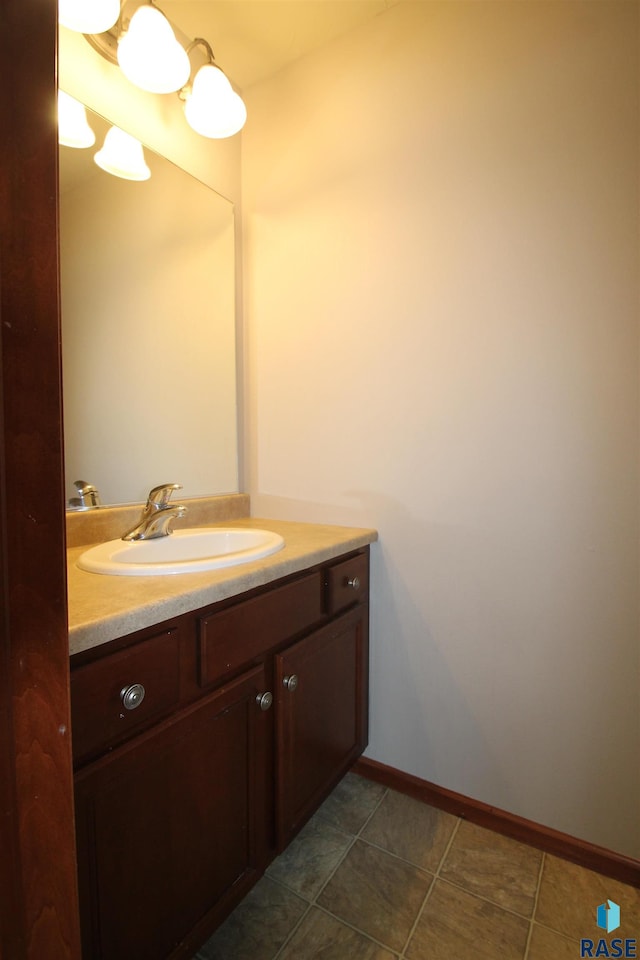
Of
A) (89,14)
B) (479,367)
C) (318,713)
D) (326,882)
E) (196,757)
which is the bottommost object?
(326,882)

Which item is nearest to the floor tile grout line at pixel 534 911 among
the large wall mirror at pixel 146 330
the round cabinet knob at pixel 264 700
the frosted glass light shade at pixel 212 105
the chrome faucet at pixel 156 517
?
the round cabinet knob at pixel 264 700

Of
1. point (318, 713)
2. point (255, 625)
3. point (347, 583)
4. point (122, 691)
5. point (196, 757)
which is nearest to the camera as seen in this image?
point (122, 691)

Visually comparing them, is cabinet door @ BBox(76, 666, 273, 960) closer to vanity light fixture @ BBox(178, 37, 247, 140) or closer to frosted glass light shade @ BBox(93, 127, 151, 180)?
frosted glass light shade @ BBox(93, 127, 151, 180)

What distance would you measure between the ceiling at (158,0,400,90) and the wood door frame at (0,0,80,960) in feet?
4.23

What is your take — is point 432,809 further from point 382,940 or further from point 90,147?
point 90,147

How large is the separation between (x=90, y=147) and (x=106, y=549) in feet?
3.49

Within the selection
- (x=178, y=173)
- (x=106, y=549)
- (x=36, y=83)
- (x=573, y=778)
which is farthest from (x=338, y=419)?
(x=573, y=778)

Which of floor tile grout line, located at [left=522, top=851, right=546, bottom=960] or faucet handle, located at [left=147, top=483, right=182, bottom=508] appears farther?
Result: faucet handle, located at [left=147, top=483, right=182, bottom=508]

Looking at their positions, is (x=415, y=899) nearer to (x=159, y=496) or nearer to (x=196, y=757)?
(x=196, y=757)

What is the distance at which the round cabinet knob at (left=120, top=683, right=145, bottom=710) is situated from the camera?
650mm

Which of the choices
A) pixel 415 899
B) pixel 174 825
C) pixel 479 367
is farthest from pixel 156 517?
pixel 415 899

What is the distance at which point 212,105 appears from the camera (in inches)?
50.2

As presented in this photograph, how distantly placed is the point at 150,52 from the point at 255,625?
4.84 ft

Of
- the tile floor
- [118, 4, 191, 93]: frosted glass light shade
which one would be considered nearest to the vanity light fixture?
[118, 4, 191, 93]: frosted glass light shade
